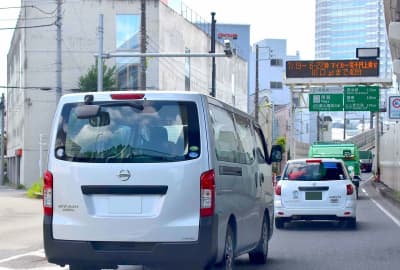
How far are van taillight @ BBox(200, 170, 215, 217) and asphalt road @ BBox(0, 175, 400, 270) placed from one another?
11.5 ft

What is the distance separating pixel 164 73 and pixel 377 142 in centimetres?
1494

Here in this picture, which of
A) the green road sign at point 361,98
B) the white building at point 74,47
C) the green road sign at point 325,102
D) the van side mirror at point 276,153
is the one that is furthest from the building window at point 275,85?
the van side mirror at point 276,153

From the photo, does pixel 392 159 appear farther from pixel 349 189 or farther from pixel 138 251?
pixel 138 251

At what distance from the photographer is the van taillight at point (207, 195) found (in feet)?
27.3

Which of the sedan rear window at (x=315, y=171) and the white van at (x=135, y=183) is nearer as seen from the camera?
the white van at (x=135, y=183)

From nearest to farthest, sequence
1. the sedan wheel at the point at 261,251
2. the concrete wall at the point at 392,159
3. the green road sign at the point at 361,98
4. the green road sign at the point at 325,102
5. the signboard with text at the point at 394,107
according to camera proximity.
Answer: the sedan wheel at the point at 261,251, the signboard with text at the point at 394,107, the concrete wall at the point at 392,159, the green road sign at the point at 361,98, the green road sign at the point at 325,102

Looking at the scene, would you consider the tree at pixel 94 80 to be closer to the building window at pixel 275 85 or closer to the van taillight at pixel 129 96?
the van taillight at pixel 129 96

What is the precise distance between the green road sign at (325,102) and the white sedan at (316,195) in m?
27.5

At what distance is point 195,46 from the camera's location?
58.2m

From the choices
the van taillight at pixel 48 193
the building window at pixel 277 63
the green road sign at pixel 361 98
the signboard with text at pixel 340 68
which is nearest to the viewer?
the van taillight at pixel 48 193

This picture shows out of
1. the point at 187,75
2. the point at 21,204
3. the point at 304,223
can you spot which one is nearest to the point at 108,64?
the point at 187,75

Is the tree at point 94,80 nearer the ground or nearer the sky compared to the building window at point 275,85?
nearer the ground

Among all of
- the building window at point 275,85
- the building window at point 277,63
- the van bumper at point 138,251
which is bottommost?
the van bumper at point 138,251

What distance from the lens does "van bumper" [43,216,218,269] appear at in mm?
8281
